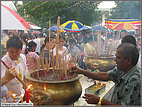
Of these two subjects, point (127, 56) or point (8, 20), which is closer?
point (127, 56)

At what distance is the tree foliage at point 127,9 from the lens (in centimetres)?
1864

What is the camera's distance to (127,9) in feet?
63.3

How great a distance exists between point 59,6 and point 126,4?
11266 mm

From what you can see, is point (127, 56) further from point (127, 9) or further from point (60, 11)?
point (127, 9)

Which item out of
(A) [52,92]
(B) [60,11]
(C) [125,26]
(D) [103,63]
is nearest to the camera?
(A) [52,92]

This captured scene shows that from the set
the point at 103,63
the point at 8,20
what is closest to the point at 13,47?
the point at 8,20

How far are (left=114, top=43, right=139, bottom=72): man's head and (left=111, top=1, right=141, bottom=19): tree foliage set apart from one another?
1871cm

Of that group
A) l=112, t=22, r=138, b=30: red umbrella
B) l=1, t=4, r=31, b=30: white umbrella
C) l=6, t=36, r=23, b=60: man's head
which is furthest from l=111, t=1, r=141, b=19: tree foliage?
l=6, t=36, r=23, b=60: man's head

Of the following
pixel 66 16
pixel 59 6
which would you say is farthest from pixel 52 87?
pixel 66 16

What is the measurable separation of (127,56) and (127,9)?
19891 mm

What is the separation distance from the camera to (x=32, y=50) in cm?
364

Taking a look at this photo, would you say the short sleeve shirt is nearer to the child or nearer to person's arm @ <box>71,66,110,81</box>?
person's arm @ <box>71,66,110,81</box>

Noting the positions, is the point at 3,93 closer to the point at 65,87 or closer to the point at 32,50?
the point at 65,87

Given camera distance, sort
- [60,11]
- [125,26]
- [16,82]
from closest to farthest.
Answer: [16,82] → [125,26] → [60,11]
